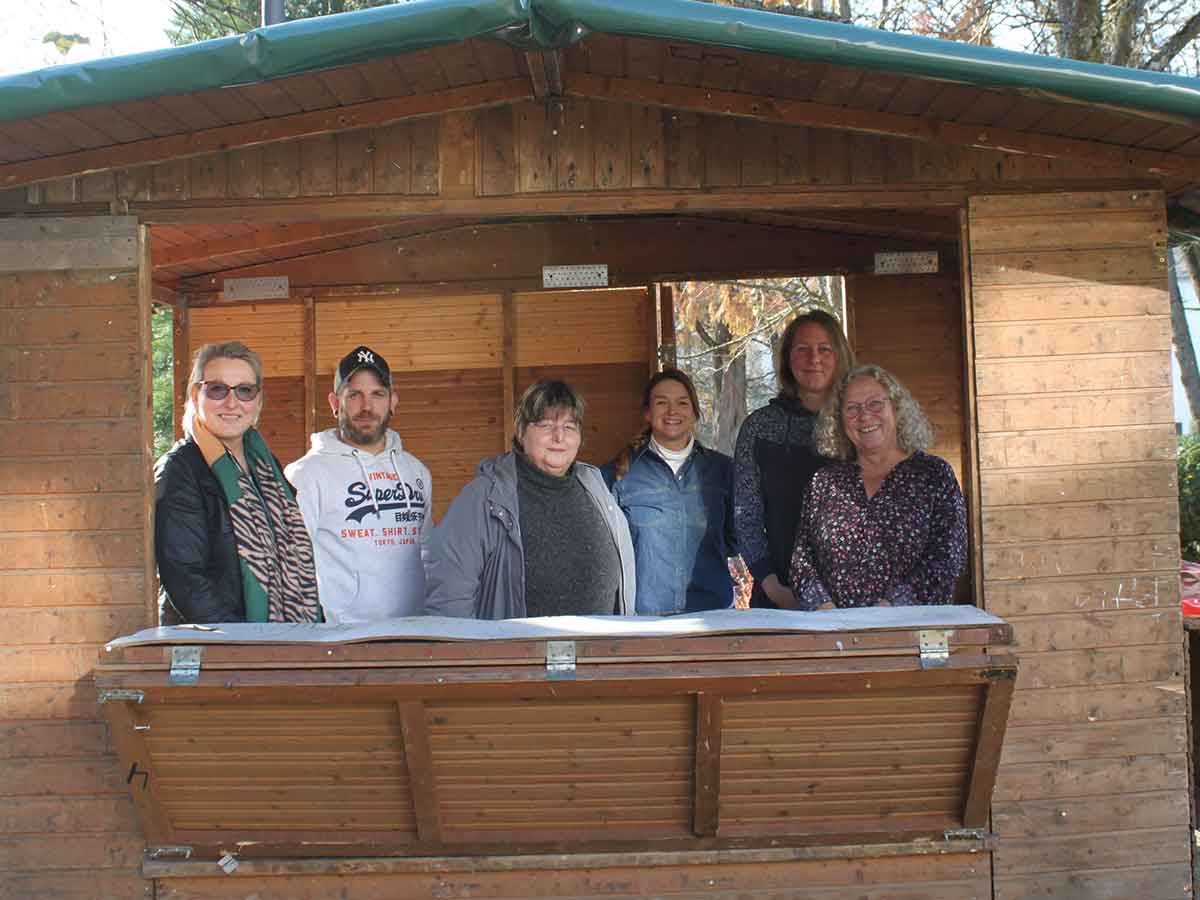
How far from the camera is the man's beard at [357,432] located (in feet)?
14.7

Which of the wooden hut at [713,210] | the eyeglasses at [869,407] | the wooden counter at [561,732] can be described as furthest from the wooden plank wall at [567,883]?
the eyeglasses at [869,407]

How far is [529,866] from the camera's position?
4484 mm

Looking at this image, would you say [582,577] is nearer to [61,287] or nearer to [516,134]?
[516,134]

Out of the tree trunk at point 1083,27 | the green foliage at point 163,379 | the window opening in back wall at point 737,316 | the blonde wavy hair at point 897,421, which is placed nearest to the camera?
the blonde wavy hair at point 897,421

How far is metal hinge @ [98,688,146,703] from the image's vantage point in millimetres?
3992

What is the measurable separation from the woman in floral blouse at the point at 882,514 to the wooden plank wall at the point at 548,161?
873mm

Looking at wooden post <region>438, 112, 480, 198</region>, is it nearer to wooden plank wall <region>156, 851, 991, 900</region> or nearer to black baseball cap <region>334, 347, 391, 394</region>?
black baseball cap <region>334, 347, 391, 394</region>

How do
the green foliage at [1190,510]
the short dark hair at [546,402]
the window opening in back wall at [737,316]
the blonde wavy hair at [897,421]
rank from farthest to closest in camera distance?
the window opening in back wall at [737,316], the green foliage at [1190,510], the blonde wavy hair at [897,421], the short dark hair at [546,402]

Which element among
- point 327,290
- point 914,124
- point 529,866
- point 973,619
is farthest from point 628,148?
point 327,290

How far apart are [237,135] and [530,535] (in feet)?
6.03

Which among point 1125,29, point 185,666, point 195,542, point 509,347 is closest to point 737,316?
point 1125,29

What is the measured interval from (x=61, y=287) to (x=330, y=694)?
6.42 ft

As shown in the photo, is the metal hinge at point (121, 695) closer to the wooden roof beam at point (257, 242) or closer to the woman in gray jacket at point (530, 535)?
the woman in gray jacket at point (530, 535)

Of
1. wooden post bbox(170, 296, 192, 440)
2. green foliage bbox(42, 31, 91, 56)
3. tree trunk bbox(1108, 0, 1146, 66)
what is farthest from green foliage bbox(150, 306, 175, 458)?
tree trunk bbox(1108, 0, 1146, 66)
